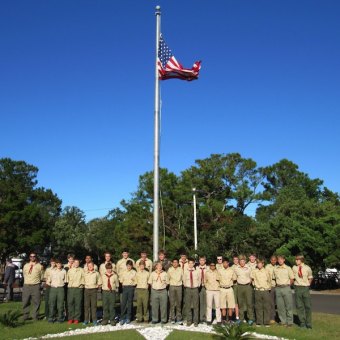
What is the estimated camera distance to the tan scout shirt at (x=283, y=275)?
12.0m

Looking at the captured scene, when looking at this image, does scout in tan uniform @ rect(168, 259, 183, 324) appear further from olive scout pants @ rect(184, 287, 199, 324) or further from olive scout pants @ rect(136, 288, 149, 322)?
olive scout pants @ rect(136, 288, 149, 322)

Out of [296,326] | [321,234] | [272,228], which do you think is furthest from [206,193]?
[296,326]

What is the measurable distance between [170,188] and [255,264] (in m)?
29.6

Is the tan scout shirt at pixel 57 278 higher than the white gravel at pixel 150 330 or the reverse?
higher

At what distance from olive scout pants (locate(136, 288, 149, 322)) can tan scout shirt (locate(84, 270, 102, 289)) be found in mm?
1119

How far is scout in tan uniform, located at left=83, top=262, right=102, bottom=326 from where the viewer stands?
1242 centimetres

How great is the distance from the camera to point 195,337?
1012 centimetres

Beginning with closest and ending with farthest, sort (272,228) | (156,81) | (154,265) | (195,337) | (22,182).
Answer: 1. (195,337)
2. (154,265)
3. (156,81)
4. (272,228)
5. (22,182)

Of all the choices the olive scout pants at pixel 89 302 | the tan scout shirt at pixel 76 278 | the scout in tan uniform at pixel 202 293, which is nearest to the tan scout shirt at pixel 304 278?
the scout in tan uniform at pixel 202 293

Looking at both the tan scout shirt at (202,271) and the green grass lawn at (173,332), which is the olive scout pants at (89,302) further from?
the tan scout shirt at (202,271)

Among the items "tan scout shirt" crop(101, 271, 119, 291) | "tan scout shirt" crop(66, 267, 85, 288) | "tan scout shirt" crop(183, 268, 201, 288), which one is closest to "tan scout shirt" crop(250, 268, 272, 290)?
"tan scout shirt" crop(183, 268, 201, 288)

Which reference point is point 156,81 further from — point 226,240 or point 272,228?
point 226,240

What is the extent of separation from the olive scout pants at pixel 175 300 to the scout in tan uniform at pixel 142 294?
25.5 inches

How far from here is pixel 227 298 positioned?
480 inches
